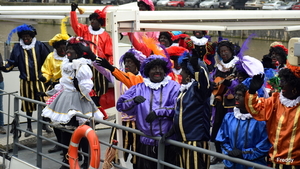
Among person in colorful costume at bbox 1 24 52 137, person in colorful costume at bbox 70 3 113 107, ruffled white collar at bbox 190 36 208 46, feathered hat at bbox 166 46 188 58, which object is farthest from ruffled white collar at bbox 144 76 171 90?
person in colorful costume at bbox 1 24 52 137

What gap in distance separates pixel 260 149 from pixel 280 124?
1.39ft

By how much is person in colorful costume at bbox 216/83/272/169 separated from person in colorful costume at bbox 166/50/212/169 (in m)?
0.24

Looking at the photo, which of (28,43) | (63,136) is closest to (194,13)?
(63,136)

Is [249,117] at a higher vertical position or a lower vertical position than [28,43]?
lower

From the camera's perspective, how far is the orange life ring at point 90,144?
5465 mm

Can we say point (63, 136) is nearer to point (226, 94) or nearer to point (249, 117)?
point (226, 94)

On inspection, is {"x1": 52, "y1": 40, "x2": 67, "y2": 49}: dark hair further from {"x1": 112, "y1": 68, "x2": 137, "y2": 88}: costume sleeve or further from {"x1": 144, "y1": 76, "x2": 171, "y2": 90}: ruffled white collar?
{"x1": 144, "y1": 76, "x2": 171, "y2": 90}: ruffled white collar

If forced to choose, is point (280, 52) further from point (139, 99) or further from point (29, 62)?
point (29, 62)

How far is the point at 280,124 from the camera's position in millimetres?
4668

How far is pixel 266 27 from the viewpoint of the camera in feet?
18.4

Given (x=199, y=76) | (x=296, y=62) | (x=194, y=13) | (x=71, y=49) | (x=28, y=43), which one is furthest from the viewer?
(x=28, y=43)

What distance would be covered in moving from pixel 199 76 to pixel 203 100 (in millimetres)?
255

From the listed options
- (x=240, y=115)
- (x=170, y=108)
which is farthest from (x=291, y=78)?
(x=170, y=108)

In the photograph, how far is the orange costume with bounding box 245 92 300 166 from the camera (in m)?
4.61
